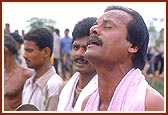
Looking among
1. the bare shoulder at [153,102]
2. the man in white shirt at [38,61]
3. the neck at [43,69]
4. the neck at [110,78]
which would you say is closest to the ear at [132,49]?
the neck at [110,78]

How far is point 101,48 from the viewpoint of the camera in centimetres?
294

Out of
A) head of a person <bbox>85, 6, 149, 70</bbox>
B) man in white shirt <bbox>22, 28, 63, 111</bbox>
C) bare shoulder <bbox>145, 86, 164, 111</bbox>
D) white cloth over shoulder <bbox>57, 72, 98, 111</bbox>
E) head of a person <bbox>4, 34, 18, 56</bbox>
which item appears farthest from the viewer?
head of a person <bbox>4, 34, 18, 56</bbox>

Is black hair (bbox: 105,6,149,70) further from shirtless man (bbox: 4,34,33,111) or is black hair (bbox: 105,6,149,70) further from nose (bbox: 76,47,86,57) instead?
shirtless man (bbox: 4,34,33,111)

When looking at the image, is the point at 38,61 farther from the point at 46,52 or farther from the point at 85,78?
the point at 85,78

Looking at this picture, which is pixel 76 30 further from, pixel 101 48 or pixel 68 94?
pixel 101 48

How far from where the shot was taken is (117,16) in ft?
9.84

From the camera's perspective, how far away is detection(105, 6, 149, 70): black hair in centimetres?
297

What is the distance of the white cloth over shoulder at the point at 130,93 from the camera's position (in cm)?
278

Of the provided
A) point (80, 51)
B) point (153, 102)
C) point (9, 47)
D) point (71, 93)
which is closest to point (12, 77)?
point (9, 47)

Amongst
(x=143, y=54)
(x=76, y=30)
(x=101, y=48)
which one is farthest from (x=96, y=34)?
(x=76, y=30)

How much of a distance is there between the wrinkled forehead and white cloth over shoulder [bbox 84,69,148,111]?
10.9 inches

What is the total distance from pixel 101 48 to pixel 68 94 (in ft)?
2.84

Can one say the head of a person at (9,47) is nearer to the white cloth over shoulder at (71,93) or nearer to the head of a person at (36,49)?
the head of a person at (36,49)

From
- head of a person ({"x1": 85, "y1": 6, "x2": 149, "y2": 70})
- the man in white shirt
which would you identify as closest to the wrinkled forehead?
head of a person ({"x1": 85, "y1": 6, "x2": 149, "y2": 70})
